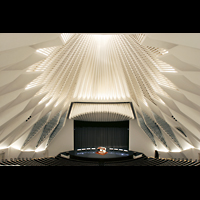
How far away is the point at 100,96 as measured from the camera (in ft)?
59.0

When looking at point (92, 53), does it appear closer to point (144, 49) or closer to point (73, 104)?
point (144, 49)

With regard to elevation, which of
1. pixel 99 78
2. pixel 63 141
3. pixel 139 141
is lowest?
pixel 63 141

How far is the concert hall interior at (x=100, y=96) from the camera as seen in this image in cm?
709

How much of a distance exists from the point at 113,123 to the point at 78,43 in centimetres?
1297

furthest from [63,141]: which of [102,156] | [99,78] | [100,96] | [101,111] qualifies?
[99,78]

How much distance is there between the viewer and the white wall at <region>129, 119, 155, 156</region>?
20125 mm

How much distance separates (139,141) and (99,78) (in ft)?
31.4

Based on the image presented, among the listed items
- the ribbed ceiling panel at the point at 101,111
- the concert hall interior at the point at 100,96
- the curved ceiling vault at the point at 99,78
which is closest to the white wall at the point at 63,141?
the concert hall interior at the point at 100,96

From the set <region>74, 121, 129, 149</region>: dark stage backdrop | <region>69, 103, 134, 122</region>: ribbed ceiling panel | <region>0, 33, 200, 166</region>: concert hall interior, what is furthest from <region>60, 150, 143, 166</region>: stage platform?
<region>74, 121, 129, 149</region>: dark stage backdrop

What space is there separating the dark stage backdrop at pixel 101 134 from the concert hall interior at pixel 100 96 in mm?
118

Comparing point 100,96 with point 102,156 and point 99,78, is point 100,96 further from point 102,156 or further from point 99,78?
point 102,156
